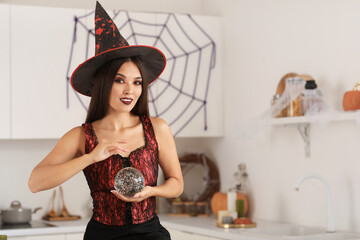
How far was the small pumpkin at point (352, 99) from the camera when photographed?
269cm

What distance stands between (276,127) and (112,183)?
1695 mm

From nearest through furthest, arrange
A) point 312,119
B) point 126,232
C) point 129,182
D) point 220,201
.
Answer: point 129,182
point 126,232
point 312,119
point 220,201

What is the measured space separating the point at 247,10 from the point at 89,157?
2.13 m

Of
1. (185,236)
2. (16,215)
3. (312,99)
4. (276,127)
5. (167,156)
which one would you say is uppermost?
(312,99)

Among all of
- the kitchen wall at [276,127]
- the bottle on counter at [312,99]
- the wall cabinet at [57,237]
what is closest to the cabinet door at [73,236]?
the wall cabinet at [57,237]

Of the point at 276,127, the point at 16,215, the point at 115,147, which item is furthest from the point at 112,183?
the point at 16,215

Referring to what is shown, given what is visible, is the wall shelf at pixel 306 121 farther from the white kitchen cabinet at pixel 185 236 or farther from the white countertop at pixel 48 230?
the white countertop at pixel 48 230

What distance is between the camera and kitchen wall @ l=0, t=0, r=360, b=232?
2.92m

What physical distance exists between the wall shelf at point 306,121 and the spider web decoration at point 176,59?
790 millimetres

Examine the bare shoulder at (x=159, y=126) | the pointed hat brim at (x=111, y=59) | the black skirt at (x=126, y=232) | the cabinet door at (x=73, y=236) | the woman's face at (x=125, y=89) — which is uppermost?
the pointed hat brim at (x=111, y=59)

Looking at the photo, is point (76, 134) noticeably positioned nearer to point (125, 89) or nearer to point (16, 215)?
point (125, 89)

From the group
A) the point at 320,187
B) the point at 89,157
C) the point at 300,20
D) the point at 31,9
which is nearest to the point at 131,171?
the point at 89,157

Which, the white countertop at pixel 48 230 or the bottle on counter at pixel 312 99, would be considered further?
the white countertop at pixel 48 230

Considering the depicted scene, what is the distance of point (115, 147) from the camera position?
1.83 metres
